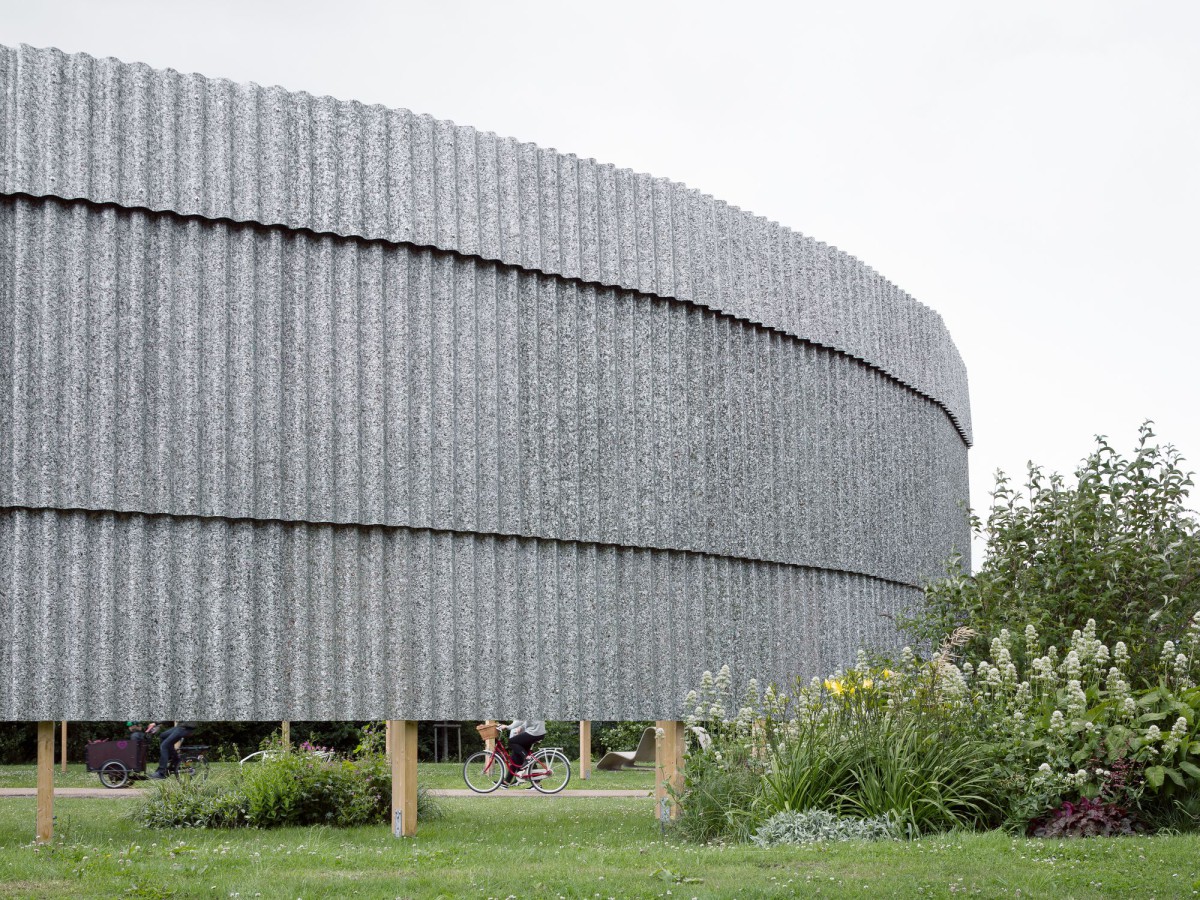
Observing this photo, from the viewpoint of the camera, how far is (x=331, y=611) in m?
8.87

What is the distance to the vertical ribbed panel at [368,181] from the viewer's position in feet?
27.8

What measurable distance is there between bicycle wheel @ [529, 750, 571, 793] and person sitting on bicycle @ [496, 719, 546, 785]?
187 mm

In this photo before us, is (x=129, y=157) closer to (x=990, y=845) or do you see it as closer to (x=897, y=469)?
(x=990, y=845)

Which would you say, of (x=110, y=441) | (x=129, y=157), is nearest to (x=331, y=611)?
(x=110, y=441)

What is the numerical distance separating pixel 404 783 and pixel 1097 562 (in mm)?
5860

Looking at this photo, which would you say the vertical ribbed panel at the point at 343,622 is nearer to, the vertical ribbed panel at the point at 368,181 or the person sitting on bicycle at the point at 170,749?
the vertical ribbed panel at the point at 368,181

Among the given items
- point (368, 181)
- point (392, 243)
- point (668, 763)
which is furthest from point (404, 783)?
point (368, 181)

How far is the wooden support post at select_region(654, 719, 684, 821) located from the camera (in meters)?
9.87

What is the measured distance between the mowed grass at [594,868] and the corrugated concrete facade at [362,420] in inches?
42.8

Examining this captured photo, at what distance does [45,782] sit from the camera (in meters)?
8.28

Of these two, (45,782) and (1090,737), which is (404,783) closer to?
(45,782)

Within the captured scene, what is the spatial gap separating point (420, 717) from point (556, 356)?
9.25ft

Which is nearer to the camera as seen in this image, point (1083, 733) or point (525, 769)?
point (1083, 733)

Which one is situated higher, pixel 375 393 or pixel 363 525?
pixel 375 393
